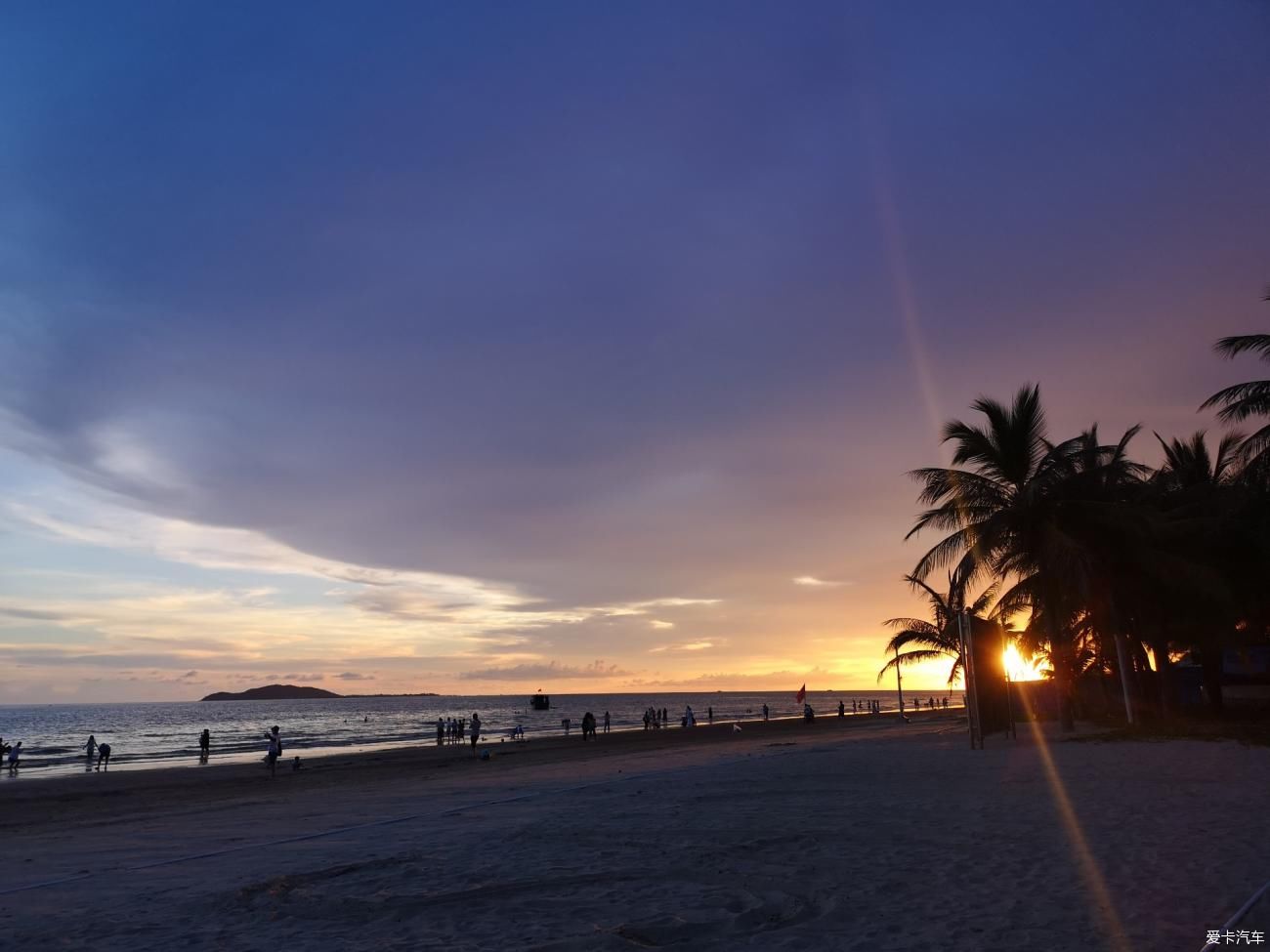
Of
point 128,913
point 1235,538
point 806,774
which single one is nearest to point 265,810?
point 128,913

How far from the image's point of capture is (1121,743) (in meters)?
20.6

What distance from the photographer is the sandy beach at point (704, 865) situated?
6816mm

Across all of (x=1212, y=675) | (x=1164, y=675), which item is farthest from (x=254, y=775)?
(x=1212, y=675)

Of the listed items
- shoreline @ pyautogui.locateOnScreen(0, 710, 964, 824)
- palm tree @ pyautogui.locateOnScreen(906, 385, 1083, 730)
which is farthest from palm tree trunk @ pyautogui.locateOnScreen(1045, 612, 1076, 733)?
shoreline @ pyautogui.locateOnScreen(0, 710, 964, 824)

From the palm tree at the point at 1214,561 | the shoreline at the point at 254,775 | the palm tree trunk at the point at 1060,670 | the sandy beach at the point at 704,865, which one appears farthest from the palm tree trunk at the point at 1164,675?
the shoreline at the point at 254,775

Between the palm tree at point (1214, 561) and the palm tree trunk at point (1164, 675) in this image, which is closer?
the palm tree at point (1214, 561)

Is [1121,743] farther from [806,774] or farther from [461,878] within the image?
[461,878]

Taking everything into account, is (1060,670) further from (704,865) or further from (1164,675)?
(704,865)

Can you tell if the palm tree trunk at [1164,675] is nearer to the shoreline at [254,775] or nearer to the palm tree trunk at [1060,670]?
the palm tree trunk at [1060,670]

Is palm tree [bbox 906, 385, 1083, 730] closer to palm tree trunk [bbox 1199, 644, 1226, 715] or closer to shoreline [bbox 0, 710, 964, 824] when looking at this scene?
palm tree trunk [bbox 1199, 644, 1226, 715]

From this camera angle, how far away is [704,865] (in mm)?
9133

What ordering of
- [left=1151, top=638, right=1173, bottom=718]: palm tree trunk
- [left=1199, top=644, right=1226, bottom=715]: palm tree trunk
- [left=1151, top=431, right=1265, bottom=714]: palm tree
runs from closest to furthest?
[left=1151, top=431, right=1265, bottom=714]: palm tree
[left=1151, top=638, right=1173, bottom=718]: palm tree trunk
[left=1199, top=644, right=1226, bottom=715]: palm tree trunk

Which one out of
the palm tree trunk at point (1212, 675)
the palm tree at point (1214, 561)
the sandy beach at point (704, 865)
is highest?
the palm tree at point (1214, 561)

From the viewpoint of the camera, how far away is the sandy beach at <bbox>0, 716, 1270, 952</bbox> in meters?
6.82
